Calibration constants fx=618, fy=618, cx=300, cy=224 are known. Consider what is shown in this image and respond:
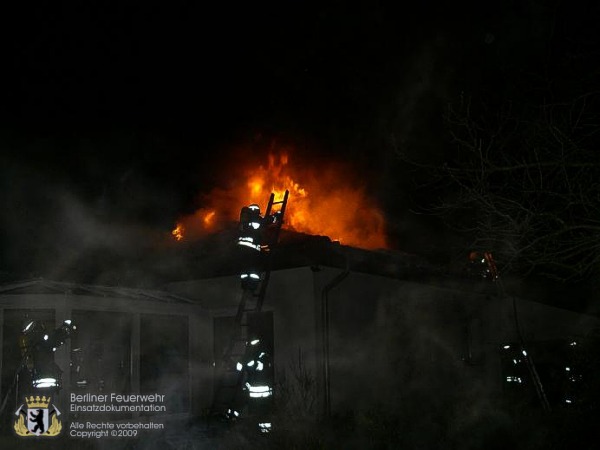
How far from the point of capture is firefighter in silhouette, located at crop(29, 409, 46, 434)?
27.1ft

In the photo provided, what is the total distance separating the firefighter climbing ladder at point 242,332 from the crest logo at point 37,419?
8.16ft

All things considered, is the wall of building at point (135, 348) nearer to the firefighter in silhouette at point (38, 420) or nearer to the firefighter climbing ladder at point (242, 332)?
the firefighter climbing ladder at point (242, 332)

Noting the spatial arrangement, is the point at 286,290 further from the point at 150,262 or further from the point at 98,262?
the point at 98,262

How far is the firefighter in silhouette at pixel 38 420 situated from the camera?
325 inches

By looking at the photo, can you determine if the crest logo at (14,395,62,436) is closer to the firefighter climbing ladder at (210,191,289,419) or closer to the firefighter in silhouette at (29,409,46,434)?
the firefighter in silhouette at (29,409,46,434)

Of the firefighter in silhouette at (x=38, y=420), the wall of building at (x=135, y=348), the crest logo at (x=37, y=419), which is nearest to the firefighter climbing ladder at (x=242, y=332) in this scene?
the wall of building at (x=135, y=348)

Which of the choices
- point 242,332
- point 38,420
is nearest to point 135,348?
point 242,332

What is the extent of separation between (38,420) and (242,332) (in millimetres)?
4359

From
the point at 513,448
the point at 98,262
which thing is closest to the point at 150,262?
the point at 98,262

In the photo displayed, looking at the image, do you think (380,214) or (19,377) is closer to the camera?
(19,377)

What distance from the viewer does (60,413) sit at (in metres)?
9.28

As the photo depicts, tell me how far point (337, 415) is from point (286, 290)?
7.75 ft

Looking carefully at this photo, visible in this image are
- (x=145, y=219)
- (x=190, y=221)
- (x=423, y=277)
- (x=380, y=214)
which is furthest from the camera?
(x=145, y=219)

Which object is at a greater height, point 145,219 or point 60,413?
point 145,219
